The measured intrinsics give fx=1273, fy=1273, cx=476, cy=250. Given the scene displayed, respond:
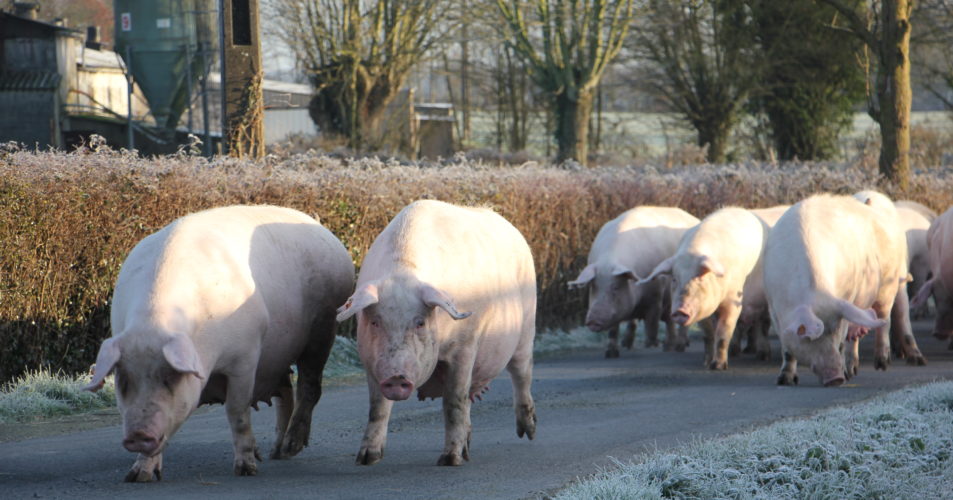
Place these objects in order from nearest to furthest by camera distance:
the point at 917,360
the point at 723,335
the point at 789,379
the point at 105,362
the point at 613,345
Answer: the point at 105,362 < the point at 789,379 < the point at 723,335 < the point at 917,360 < the point at 613,345

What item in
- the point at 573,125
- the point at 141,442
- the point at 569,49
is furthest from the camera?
the point at 569,49

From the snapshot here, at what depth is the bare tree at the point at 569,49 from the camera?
27.3m

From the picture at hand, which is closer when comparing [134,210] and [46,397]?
[46,397]

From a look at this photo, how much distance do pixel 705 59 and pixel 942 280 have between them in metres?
19.7

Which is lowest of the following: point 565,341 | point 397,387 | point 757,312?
point 565,341

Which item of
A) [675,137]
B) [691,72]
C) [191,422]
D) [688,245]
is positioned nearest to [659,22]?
[691,72]

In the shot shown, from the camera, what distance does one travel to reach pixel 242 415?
6625mm

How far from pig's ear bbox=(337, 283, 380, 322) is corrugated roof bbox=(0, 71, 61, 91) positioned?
72.9 feet

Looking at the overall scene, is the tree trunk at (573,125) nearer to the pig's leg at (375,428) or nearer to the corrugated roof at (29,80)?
the corrugated roof at (29,80)

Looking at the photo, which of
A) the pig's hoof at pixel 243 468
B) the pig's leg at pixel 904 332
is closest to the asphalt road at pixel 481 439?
the pig's hoof at pixel 243 468

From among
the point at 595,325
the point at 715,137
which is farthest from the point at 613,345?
the point at 715,137

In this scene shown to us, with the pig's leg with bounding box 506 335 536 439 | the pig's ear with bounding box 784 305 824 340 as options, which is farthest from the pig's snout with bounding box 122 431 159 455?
the pig's ear with bounding box 784 305 824 340

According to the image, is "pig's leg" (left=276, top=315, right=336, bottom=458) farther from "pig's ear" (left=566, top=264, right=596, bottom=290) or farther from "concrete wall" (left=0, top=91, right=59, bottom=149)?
"concrete wall" (left=0, top=91, right=59, bottom=149)

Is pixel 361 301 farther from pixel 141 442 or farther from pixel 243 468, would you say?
pixel 141 442
